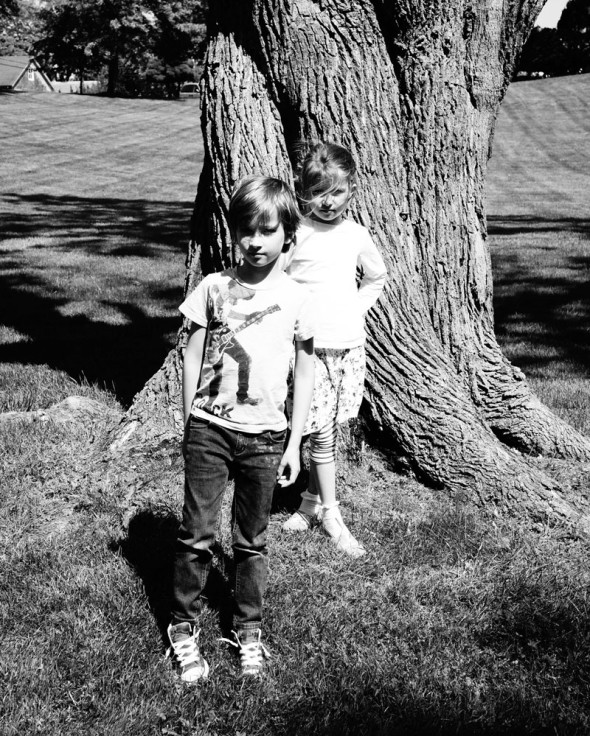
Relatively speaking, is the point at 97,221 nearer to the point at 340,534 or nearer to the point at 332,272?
the point at 332,272

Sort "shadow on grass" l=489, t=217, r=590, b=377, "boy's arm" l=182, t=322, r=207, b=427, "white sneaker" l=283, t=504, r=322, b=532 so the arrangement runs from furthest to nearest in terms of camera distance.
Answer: "shadow on grass" l=489, t=217, r=590, b=377, "white sneaker" l=283, t=504, r=322, b=532, "boy's arm" l=182, t=322, r=207, b=427

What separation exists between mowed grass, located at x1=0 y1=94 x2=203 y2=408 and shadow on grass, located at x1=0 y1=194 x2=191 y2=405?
12 millimetres

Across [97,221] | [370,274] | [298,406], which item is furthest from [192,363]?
[97,221]

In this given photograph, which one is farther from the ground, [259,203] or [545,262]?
[259,203]

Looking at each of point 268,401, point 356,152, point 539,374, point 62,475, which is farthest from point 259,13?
point 539,374

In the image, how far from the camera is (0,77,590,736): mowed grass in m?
2.60

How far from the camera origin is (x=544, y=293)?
906 centimetres

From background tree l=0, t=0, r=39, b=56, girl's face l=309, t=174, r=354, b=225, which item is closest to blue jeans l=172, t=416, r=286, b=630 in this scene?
girl's face l=309, t=174, r=354, b=225

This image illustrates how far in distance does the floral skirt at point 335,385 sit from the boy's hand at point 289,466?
790 millimetres

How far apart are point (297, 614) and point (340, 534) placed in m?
0.59

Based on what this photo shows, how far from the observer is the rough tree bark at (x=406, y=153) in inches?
149

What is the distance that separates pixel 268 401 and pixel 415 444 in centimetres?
151

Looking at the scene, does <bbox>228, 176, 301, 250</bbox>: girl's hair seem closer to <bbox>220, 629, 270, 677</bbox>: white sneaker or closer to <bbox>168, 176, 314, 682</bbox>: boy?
<bbox>168, 176, 314, 682</bbox>: boy

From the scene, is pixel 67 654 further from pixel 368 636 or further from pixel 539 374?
pixel 539 374
